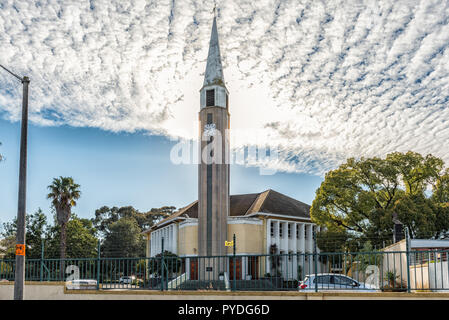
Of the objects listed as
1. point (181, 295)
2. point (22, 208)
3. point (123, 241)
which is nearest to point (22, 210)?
point (22, 208)

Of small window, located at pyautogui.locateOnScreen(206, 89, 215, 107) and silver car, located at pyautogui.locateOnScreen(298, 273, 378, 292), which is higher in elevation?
small window, located at pyautogui.locateOnScreen(206, 89, 215, 107)

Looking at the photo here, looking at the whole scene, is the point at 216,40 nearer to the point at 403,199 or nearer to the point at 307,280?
the point at 403,199

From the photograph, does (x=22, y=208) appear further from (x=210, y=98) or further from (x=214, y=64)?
(x=214, y=64)

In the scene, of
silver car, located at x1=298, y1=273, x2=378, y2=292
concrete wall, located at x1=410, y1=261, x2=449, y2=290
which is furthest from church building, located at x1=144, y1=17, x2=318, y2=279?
concrete wall, located at x1=410, y1=261, x2=449, y2=290

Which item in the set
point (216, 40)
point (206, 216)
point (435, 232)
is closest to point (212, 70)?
point (216, 40)

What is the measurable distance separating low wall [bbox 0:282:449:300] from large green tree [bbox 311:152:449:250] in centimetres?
3055

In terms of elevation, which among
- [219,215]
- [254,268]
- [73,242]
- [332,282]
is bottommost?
[254,268]

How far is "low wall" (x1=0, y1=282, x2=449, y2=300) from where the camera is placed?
11680 mm

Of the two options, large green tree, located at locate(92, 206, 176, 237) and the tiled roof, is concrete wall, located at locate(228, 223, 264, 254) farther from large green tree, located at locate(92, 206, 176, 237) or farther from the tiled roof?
large green tree, located at locate(92, 206, 176, 237)

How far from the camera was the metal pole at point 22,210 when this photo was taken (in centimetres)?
1232

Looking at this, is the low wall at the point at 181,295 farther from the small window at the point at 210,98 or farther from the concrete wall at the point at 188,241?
the small window at the point at 210,98

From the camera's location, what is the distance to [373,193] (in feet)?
140

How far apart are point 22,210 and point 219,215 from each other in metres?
32.8

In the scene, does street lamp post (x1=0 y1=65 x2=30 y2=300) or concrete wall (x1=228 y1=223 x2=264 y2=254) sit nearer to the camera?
street lamp post (x1=0 y1=65 x2=30 y2=300)
